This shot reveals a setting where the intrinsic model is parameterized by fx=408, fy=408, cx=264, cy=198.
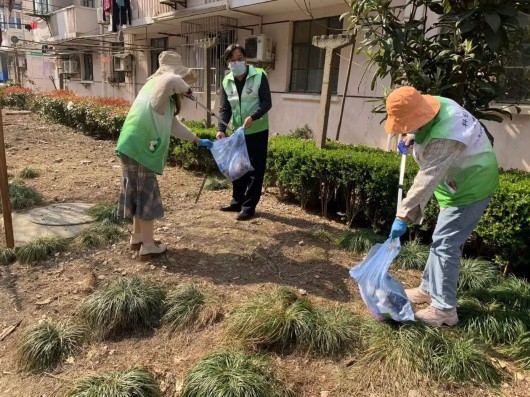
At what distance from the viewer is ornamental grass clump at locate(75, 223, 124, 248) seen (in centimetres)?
403

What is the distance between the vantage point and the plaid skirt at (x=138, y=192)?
3.41 meters

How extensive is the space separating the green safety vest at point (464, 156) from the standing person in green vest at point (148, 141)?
200 centimetres

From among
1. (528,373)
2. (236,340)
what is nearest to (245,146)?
(236,340)

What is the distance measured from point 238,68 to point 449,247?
2.76 meters

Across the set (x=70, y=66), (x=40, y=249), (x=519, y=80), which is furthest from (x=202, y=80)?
(x=70, y=66)

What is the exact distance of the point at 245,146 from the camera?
13.9 feet

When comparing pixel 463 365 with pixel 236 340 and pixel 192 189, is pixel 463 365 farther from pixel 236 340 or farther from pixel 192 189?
pixel 192 189

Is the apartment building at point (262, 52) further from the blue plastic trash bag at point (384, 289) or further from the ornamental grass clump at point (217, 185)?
the blue plastic trash bag at point (384, 289)

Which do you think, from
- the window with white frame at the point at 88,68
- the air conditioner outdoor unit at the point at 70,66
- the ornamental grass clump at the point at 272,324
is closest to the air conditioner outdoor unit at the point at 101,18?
the window with white frame at the point at 88,68

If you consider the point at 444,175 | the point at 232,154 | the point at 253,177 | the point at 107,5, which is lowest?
the point at 253,177

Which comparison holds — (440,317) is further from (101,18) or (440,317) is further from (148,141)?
(101,18)

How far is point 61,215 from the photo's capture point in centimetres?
493

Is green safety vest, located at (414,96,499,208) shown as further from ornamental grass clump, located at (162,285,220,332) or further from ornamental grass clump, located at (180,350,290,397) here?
ornamental grass clump, located at (162,285,220,332)

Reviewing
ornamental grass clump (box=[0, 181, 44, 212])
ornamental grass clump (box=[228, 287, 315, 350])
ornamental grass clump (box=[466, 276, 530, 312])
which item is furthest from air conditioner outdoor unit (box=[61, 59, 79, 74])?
ornamental grass clump (box=[466, 276, 530, 312])
